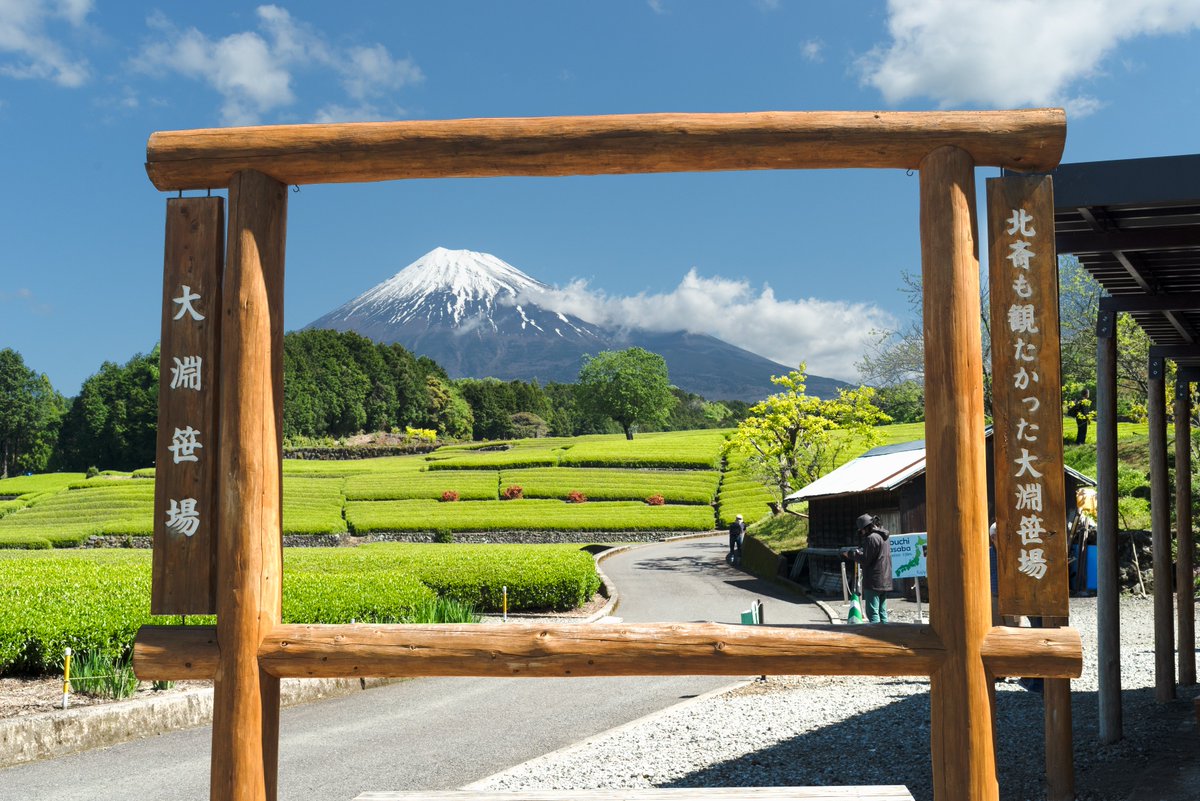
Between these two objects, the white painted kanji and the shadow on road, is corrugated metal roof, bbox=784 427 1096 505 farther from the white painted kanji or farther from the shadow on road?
the white painted kanji

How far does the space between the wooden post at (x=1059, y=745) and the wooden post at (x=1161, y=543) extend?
117 inches

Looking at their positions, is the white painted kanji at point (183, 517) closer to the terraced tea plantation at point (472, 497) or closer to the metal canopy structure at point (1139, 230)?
the metal canopy structure at point (1139, 230)

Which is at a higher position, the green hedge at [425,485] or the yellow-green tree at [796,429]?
the yellow-green tree at [796,429]

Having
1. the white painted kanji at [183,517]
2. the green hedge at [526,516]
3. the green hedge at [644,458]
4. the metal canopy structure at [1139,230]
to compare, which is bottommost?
the green hedge at [526,516]

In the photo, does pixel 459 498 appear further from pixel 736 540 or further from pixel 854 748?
pixel 854 748

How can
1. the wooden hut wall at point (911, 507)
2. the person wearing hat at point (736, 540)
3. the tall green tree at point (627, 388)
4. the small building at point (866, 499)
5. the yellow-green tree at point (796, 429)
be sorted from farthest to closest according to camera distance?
the tall green tree at point (627, 388) < the yellow-green tree at point (796, 429) < the person wearing hat at point (736, 540) < the wooden hut wall at point (911, 507) < the small building at point (866, 499)

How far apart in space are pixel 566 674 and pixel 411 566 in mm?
14744

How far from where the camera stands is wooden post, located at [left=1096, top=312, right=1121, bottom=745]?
276 inches

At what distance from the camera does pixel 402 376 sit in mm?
91000

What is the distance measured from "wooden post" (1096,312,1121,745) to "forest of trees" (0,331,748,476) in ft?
185

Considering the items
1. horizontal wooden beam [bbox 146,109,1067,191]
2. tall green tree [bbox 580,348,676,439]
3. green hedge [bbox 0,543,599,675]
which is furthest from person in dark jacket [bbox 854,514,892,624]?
tall green tree [bbox 580,348,676,439]

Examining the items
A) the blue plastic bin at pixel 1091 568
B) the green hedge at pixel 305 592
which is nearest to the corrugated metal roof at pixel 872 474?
the blue plastic bin at pixel 1091 568

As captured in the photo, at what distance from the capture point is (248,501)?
181 inches

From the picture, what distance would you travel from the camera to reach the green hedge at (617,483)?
1726 inches
